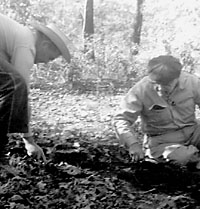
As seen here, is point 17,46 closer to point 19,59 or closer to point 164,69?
point 19,59

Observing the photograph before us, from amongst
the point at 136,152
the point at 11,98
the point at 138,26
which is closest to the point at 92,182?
the point at 136,152

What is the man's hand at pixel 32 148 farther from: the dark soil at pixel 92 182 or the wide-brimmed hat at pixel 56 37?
the wide-brimmed hat at pixel 56 37

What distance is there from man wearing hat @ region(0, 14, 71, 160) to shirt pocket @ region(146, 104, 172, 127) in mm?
1014

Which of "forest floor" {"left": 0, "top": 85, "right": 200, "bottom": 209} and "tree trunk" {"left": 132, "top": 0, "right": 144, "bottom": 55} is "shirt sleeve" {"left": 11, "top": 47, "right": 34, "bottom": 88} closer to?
"forest floor" {"left": 0, "top": 85, "right": 200, "bottom": 209}

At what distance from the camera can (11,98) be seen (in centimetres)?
326

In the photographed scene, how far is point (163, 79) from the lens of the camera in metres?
3.69

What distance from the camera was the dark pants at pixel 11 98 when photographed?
3236mm

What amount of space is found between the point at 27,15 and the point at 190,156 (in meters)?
8.58

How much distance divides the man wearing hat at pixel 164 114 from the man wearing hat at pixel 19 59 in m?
0.81

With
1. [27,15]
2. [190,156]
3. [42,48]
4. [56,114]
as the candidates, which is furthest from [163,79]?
[27,15]

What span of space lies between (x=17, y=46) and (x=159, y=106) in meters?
1.46

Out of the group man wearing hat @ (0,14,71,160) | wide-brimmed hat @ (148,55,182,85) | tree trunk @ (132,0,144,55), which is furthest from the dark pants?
tree trunk @ (132,0,144,55)

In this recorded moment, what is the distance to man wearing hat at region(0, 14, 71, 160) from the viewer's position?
3.25 metres

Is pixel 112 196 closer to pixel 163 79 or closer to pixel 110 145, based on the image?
pixel 163 79
